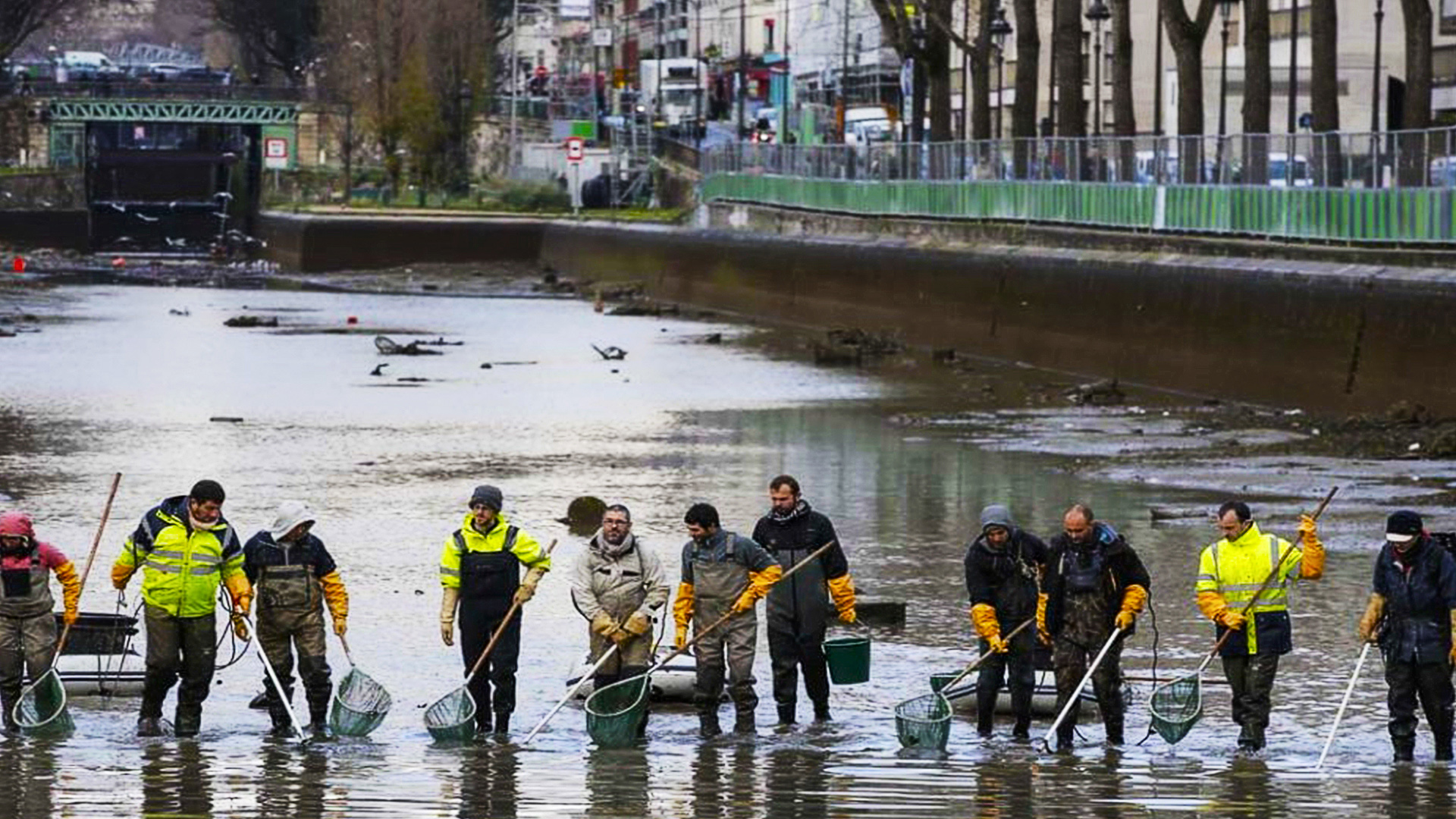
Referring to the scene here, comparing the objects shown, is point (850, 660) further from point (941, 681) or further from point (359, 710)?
point (359, 710)

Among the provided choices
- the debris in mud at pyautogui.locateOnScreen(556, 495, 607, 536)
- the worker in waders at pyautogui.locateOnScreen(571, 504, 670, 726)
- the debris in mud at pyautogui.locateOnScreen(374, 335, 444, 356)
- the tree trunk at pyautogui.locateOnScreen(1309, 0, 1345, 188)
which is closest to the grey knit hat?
the worker in waders at pyautogui.locateOnScreen(571, 504, 670, 726)

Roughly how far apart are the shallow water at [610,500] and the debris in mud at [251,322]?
1090 mm

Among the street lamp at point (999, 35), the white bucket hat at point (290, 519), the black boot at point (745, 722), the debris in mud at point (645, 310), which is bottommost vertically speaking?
the black boot at point (745, 722)

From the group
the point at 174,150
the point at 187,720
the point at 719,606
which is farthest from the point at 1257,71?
the point at 174,150

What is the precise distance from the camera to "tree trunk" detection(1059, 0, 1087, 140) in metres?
56.4

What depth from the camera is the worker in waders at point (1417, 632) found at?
15484 mm

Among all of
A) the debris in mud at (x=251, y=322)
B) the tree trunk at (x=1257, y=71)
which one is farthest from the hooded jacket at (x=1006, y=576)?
the debris in mud at (x=251, y=322)

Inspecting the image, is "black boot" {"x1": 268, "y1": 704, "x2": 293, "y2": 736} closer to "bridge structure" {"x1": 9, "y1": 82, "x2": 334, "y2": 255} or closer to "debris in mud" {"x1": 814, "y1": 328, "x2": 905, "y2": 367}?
"debris in mud" {"x1": 814, "y1": 328, "x2": 905, "y2": 367}

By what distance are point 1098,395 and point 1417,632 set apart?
23401mm

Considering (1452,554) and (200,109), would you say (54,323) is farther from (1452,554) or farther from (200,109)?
(200,109)

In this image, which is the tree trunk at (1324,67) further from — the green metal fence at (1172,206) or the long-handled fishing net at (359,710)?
the long-handled fishing net at (359,710)

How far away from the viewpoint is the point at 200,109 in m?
116

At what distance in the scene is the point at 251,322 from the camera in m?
59.0

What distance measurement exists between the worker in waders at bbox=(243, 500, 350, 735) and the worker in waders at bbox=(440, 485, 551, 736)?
63cm
